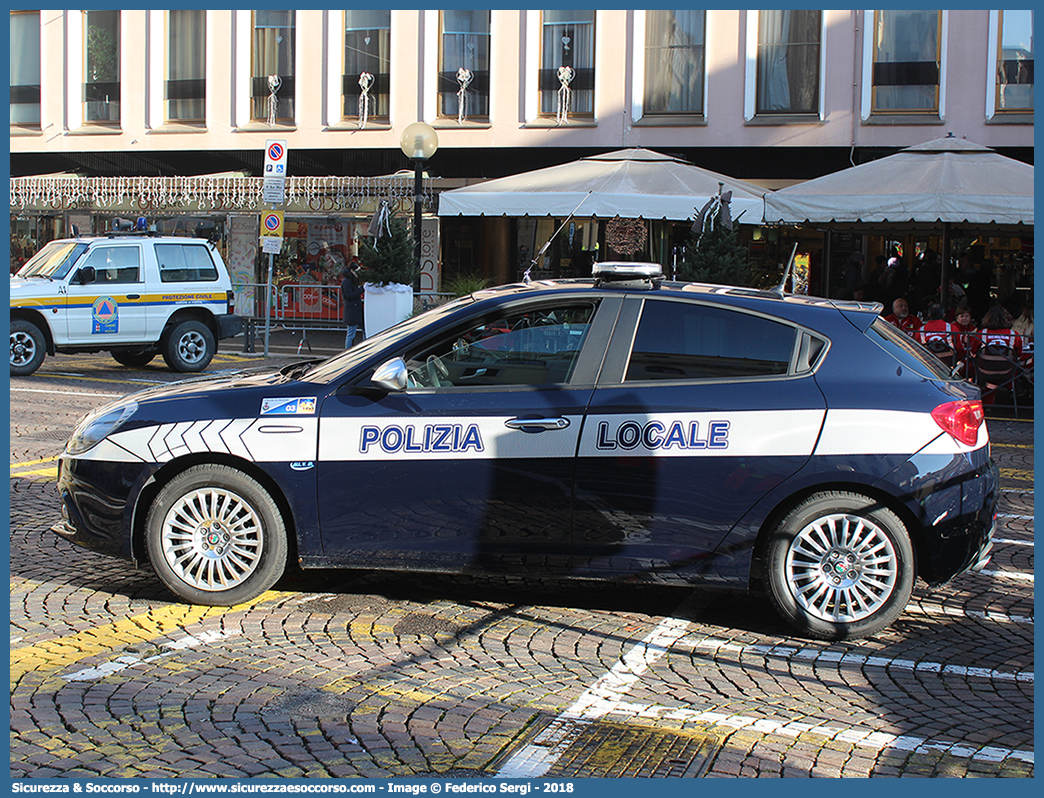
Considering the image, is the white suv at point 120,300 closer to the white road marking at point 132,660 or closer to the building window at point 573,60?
the building window at point 573,60

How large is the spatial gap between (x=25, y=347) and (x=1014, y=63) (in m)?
19.3

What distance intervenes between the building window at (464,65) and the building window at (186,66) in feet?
20.6

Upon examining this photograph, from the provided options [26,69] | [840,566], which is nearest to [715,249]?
[840,566]

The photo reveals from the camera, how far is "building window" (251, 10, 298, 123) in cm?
2723

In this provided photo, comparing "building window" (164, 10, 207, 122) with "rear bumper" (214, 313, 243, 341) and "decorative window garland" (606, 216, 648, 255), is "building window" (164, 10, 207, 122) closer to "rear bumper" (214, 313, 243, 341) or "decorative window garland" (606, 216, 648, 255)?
"rear bumper" (214, 313, 243, 341)

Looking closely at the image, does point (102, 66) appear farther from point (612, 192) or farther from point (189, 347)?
point (612, 192)

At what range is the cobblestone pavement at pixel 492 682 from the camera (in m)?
4.01

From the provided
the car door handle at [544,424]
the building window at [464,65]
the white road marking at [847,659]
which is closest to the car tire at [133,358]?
the building window at [464,65]

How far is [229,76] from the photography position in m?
27.7

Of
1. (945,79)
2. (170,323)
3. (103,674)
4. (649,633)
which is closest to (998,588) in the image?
(649,633)

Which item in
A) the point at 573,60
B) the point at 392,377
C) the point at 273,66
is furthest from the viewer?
the point at 273,66

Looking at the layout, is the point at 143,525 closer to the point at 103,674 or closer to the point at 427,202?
the point at 103,674

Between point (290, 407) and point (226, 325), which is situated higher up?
point (226, 325)

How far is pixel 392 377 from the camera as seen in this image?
5422mm
